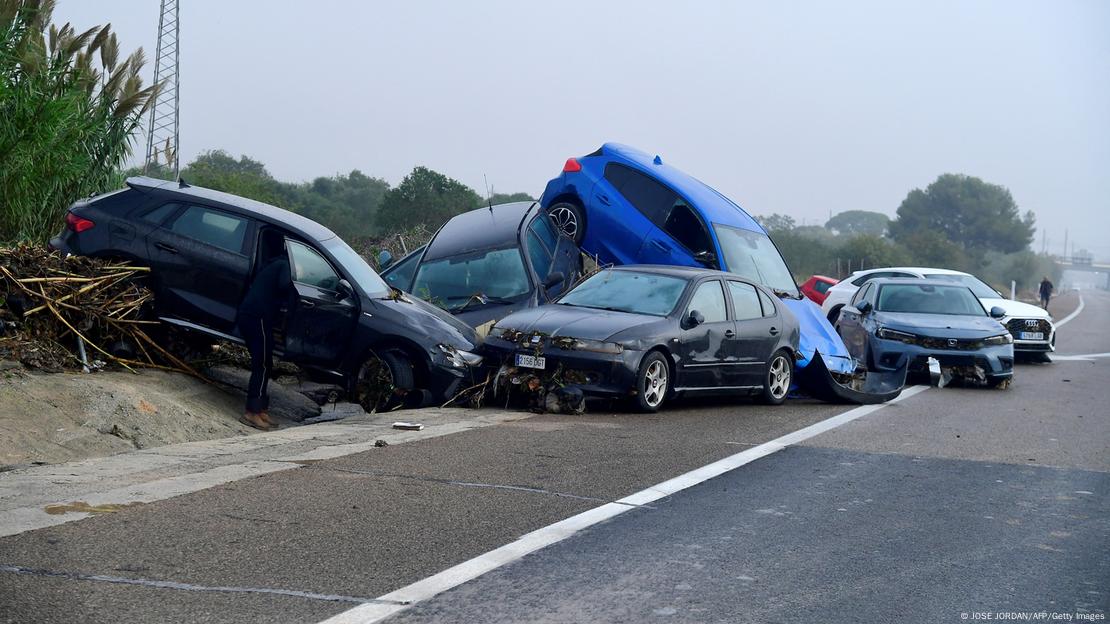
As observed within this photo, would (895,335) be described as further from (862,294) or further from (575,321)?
(575,321)

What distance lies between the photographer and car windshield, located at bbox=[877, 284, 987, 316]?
697 inches

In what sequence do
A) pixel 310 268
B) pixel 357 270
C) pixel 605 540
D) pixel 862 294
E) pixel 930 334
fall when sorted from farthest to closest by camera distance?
1. pixel 862 294
2. pixel 930 334
3. pixel 357 270
4. pixel 310 268
5. pixel 605 540

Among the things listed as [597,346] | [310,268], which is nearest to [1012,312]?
[597,346]

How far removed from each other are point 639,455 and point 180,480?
336 centimetres

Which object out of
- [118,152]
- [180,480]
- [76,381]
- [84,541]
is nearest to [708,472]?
[180,480]

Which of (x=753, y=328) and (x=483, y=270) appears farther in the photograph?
(x=483, y=270)

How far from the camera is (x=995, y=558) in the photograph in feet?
19.9

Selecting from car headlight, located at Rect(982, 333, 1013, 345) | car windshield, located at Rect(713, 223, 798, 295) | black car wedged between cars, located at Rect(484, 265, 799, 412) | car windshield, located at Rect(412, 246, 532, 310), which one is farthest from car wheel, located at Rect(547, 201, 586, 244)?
car headlight, located at Rect(982, 333, 1013, 345)

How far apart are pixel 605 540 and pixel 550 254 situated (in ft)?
29.7

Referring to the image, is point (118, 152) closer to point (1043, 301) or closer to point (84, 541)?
point (84, 541)

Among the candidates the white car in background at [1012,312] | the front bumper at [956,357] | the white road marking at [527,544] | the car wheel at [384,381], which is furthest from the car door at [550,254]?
the white car in background at [1012,312]

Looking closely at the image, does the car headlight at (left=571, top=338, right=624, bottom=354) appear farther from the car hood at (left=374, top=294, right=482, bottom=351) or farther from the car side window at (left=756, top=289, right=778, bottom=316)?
Result: the car side window at (left=756, top=289, right=778, bottom=316)

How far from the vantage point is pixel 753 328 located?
13.0 metres

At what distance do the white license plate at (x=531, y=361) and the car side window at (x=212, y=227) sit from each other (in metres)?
2.85
